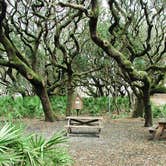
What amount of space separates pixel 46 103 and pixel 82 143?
6.40m

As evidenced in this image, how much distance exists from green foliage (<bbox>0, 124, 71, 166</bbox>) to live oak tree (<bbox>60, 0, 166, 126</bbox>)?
4848 millimetres

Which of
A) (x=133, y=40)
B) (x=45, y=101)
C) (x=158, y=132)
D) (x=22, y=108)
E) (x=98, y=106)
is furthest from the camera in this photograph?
(x=98, y=106)

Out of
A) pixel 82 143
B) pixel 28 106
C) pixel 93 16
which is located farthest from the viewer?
pixel 28 106

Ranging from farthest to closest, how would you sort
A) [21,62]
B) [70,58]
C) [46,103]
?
[70,58], [46,103], [21,62]

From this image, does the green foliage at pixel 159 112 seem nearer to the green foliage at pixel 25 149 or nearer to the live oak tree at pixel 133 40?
the live oak tree at pixel 133 40

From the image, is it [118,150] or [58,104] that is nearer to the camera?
[118,150]

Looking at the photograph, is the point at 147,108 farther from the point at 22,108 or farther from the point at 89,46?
the point at 89,46

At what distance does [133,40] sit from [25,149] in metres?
15.9

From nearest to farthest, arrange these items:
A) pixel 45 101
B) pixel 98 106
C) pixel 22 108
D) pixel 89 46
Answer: pixel 45 101, pixel 22 108, pixel 89 46, pixel 98 106

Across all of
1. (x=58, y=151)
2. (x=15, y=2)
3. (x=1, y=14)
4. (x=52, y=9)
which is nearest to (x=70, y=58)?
→ (x=52, y=9)

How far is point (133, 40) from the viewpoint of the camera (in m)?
20.0

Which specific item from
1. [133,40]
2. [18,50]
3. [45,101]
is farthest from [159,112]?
[18,50]

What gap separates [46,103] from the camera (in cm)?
1736

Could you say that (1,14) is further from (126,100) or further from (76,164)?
(126,100)
